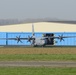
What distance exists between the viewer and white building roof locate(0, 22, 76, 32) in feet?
277

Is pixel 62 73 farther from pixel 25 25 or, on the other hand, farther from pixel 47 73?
pixel 25 25

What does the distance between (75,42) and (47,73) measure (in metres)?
63.6

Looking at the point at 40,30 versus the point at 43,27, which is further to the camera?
the point at 40,30

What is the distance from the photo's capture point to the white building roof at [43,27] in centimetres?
8450

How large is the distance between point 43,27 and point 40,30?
3.62 feet

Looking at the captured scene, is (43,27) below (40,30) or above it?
above

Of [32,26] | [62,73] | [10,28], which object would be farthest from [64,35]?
[62,73]

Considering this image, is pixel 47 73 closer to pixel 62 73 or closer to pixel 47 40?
pixel 62 73

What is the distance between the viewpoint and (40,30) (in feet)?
283

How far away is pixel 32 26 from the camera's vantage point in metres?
83.4

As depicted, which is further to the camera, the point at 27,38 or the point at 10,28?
the point at 10,28

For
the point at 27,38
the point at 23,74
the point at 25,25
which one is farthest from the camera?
the point at 25,25

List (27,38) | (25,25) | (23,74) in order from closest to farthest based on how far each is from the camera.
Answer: (23,74), (27,38), (25,25)

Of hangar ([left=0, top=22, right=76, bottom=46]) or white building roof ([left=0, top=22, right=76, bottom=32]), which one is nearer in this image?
hangar ([left=0, top=22, right=76, bottom=46])
